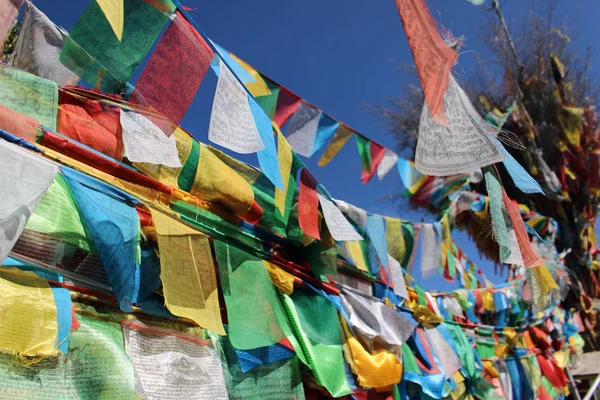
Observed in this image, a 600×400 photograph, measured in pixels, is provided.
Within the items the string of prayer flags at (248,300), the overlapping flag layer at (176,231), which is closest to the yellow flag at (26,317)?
the overlapping flag layer at (176,231)

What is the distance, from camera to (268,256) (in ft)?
11.0

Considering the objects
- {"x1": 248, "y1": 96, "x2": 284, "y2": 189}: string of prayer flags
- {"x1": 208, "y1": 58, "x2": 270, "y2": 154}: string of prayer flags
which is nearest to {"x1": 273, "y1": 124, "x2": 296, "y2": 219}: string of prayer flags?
{"x1": 248, "y1": 96, "x2": 284, "y2": 189}: string of prayer flags

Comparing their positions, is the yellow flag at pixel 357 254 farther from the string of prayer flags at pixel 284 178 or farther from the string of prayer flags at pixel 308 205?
the string of prayer flags at pixel 284 178

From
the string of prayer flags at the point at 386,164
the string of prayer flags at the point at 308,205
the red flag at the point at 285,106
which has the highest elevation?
the red flag at the point at 285,106

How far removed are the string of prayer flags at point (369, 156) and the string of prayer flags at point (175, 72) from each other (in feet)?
8.45

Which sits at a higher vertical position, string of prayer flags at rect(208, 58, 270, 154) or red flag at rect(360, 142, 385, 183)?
red flag at rect(360, 142, 385, 183)

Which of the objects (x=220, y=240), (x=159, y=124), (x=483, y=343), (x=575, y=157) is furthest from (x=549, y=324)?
(x=159, y=124)

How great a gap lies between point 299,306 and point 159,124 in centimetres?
138

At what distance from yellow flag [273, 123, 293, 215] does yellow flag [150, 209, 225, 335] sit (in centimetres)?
68

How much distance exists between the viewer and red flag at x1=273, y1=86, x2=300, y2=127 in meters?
4.30

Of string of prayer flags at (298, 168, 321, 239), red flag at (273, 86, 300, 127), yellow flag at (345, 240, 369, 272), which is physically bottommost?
yellow flag at (345, 240, 369, 272)

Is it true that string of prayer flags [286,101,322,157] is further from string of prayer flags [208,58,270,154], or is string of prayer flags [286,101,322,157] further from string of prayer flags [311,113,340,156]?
string of prayer flags [208,58,270,154]

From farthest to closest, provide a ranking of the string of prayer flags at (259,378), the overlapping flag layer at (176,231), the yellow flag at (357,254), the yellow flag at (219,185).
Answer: the yellow flag at (357,254) < the yellow flag at (219,185) < the string of prayer flags at (259,378) < the overlapping flag layer at (176,231)

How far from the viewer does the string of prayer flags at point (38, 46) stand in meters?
2.87
